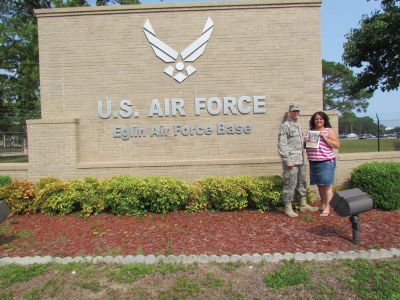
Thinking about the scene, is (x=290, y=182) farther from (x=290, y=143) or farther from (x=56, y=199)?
(x=56, y=199)

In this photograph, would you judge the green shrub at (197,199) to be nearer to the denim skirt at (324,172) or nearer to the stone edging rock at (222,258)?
the denim skirt at (324,172)

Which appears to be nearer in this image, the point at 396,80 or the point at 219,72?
the point at 219,72

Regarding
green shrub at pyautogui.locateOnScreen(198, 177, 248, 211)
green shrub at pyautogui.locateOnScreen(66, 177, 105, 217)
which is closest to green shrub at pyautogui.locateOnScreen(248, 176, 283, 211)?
green shrub at pyautogui.locateOnScreen(198, 177, 248, 211)

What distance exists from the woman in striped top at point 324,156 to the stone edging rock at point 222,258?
5.77 ft

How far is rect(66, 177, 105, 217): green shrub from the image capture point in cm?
674

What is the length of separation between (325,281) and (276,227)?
71.6 inches

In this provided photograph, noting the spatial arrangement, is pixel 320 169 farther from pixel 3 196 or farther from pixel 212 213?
pixel 3 196

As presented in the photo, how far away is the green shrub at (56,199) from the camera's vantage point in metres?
6.84

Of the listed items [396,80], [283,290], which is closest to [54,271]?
[283,290]

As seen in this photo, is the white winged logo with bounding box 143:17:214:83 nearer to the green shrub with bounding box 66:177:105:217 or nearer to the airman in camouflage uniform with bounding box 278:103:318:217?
the airman in camouflage uniform with bounding box 278:103:318:217

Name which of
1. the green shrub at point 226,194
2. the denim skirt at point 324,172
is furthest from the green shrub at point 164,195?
the denim skirt at point 324,172

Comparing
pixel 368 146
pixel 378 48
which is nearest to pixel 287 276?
pixel 378 48

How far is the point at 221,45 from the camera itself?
810 centimetres

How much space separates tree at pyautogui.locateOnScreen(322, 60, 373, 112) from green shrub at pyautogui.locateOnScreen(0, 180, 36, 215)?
5025cm
